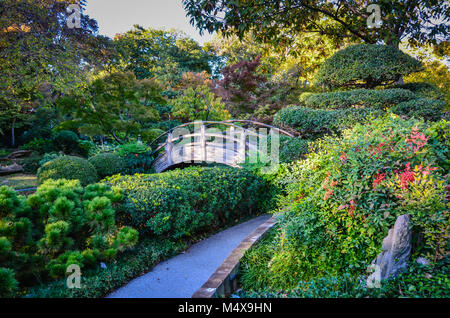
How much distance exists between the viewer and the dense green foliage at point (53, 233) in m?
2.88

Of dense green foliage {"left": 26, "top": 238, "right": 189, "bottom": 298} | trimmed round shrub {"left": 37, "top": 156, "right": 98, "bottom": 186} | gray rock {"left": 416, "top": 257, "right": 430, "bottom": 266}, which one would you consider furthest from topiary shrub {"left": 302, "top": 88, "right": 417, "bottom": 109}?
trimmed round shrub {"left": 37, "top": 156, "right": 98, "bottom": 186}

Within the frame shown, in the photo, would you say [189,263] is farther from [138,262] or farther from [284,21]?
[284,21]

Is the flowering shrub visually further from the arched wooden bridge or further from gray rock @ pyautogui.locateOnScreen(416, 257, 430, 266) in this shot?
the arched wooden bridge

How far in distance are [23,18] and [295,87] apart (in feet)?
35.1

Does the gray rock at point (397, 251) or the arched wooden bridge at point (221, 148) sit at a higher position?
the arched wooden bridge at point (221, 148)

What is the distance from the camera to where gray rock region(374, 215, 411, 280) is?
7.17 ft

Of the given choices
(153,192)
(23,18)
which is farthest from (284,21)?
(23,18)

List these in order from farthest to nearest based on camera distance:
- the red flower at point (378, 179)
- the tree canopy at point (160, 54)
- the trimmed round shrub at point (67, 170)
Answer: the tree canopy at point (160, 54) < the trimmed round shrub at point (67, 170) < the red flower at point (378, 179)

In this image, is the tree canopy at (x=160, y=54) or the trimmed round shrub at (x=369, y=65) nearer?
the trimmed round shrub at (x=369, y=65)

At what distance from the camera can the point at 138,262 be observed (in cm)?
380

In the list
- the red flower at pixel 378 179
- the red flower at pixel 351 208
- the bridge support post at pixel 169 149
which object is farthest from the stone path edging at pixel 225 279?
the bridge support post at pixel 169 149

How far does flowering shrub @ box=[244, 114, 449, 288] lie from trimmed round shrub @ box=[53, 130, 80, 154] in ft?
39.0

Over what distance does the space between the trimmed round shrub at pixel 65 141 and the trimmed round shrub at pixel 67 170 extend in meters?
5.53

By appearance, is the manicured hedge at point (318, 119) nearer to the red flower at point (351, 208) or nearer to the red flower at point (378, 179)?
the red flower at point (378, 179)
